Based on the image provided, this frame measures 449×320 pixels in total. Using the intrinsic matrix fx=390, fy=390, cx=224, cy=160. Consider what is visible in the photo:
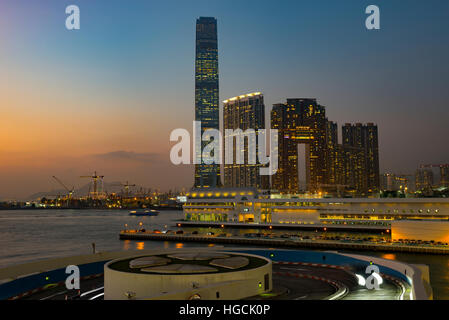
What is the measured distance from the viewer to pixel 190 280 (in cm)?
1944

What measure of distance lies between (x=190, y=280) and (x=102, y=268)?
423 inches

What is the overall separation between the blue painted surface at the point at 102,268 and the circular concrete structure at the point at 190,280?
4.82m

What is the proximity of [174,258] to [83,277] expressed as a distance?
6.46m

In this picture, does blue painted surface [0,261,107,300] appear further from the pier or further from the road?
the pier

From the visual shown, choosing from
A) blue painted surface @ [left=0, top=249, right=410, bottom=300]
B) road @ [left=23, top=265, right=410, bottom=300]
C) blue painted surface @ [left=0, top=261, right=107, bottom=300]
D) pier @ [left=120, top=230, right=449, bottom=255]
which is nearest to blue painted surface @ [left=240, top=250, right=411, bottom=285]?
blue painted surface @ [left=0, top=249, right=410, bottom=300]

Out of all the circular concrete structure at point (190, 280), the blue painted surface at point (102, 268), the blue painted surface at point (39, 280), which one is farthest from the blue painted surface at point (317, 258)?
the blue painted surface at point (39, 280)

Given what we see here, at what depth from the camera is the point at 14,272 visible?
76.9 feet

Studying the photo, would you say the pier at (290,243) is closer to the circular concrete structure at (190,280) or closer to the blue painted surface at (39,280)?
the circular concrete structure at (190,280)

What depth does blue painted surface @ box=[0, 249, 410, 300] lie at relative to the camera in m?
22.0

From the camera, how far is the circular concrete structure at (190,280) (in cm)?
1878

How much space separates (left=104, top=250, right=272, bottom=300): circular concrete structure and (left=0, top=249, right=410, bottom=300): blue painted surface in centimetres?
482
